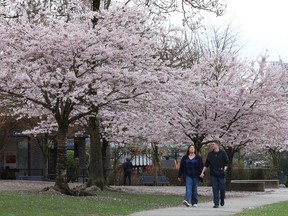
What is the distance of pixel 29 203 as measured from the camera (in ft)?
50.4

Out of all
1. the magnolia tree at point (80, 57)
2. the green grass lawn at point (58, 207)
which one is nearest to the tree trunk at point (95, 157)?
the magnolia tree at point (80, 57)

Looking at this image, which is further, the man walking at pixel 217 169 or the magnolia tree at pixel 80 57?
the magnolia tree at pixel 80 57

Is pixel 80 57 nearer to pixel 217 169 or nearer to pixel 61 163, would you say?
pixel 61 163

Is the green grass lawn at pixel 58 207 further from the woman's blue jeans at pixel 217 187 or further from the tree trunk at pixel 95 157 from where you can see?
the tree trunk at pixel 95 157

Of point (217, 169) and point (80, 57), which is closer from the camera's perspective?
point (217, 169)

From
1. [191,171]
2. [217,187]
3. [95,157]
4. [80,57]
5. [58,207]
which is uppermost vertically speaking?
[80,57]

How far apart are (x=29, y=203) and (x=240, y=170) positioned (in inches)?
1189

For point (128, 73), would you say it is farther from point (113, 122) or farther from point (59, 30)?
point (113, 122)

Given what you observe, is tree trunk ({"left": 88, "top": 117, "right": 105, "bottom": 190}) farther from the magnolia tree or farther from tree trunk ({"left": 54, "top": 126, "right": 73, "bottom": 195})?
the magnolia tree

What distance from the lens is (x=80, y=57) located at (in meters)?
18.0

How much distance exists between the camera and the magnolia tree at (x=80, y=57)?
17562mm

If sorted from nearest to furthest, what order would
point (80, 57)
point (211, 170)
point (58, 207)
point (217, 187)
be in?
point (58, 207), point (217, 187), point (211, 170), point (80, 57)

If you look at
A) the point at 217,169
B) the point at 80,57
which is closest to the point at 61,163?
the point at 80,57

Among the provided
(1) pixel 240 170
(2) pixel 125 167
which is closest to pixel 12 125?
(2) pixel 125 167
